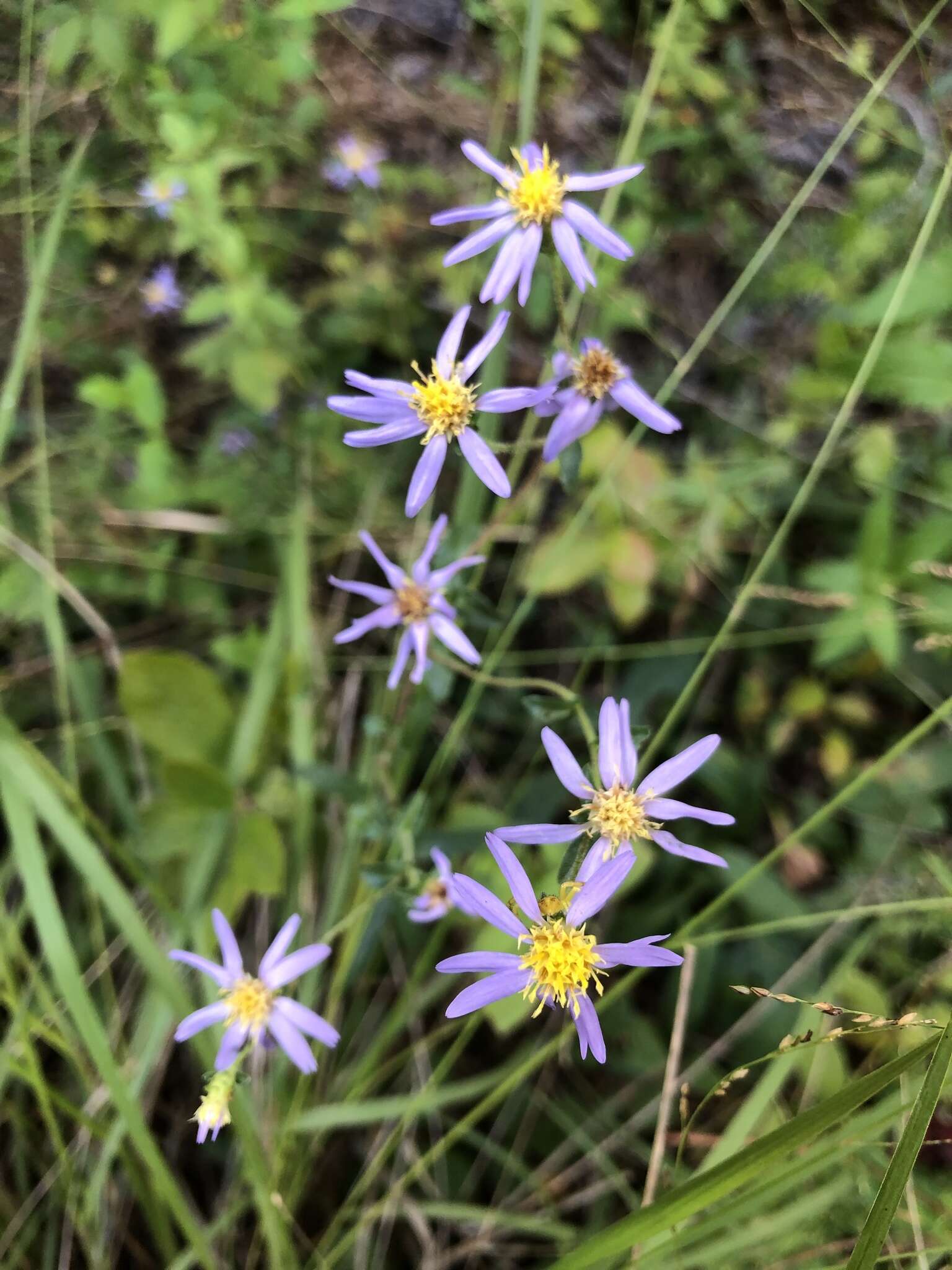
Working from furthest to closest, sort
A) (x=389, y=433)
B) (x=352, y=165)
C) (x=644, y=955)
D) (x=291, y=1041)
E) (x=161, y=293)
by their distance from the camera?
(x=161, y=293), (x=352, y=165), (x=291, y=1041), (x=389, y=433), (x=644, y=955)

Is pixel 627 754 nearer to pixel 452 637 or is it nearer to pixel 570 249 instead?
pixel 452 637

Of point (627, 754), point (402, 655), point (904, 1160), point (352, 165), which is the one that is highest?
point (352, 165)

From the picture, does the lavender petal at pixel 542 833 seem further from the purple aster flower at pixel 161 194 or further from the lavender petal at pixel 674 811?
the purple aster flower at pixel 161 194

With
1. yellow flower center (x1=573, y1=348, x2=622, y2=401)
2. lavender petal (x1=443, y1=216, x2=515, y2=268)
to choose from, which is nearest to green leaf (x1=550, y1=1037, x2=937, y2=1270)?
yellow flower center (x1=573, y1=348, x2=622, y2=401)

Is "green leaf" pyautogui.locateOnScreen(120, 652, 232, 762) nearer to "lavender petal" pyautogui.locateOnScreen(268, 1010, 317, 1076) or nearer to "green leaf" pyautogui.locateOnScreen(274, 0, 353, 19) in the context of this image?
"lavender petal" pyautogui.locateOnScreen(268, 1010, 317, 1076)

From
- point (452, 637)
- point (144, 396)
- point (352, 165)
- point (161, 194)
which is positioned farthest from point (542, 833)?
point (352, 165)
